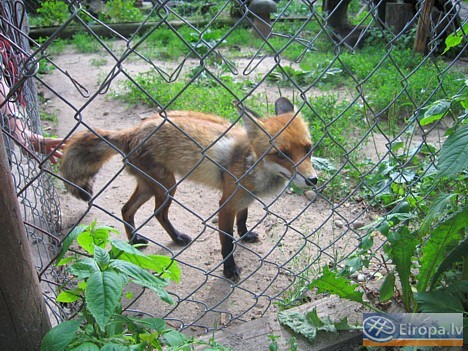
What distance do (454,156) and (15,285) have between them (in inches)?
61.9

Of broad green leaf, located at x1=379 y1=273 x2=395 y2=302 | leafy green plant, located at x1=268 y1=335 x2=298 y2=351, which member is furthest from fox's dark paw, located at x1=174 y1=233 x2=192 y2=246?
broad green leaf, located at x1=379 y1=273 x2=395 y2=302

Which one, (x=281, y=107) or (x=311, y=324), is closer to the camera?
(x=311, y=324)

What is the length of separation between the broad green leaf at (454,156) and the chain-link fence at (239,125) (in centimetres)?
45

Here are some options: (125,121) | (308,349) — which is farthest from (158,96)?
(308,349)

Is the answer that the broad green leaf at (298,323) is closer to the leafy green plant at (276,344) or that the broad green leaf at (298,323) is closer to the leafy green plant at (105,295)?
the leafy green plant at (276,344)

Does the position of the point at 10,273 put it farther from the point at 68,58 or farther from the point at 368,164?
the point at 68,58

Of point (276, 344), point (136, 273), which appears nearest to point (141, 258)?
point (136, 273)

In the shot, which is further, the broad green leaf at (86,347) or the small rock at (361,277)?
the small rock at (361,277)

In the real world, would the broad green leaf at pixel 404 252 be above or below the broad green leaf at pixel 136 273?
above

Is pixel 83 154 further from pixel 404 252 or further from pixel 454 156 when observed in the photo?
pixel 454 156

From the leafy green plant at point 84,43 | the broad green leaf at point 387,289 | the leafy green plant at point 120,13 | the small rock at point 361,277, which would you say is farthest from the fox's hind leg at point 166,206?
the leafy green plant at point 120,13

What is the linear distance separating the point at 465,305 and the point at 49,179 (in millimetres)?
2793

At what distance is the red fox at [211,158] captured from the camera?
3236 millimetres

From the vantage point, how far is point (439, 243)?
2.09 metres
